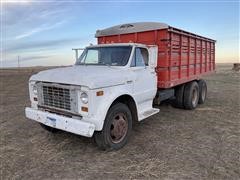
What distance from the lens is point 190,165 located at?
14.5 ft

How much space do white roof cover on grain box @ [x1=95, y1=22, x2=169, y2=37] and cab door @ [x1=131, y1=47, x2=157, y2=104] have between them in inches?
36.4

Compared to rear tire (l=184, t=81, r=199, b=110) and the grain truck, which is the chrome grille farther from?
rear tire (l=184, t=81, r=199, b=110)

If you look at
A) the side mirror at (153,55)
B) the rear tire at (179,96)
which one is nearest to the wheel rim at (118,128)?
the side mirror at (153,55)

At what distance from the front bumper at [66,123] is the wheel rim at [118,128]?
30.1 inches

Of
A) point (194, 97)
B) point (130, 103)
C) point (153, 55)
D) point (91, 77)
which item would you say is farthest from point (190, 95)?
point (91, 77)

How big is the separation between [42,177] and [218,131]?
452 cm

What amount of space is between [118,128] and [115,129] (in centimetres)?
9

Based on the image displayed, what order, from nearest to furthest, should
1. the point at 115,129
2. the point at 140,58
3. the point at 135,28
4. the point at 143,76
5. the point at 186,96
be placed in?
the point at 115,129, the point at 143,76, the point at 140,58, the point at 135,28, the point at 186,96

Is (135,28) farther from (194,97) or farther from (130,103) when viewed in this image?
(194,97)

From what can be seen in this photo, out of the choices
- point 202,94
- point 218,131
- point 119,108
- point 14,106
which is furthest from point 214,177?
point 14,106

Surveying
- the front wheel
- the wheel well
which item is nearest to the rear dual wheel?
the wheel well

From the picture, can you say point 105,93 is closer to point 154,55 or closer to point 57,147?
point 57,147

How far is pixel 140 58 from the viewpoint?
6.11m

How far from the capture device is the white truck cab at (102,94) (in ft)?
14.8
